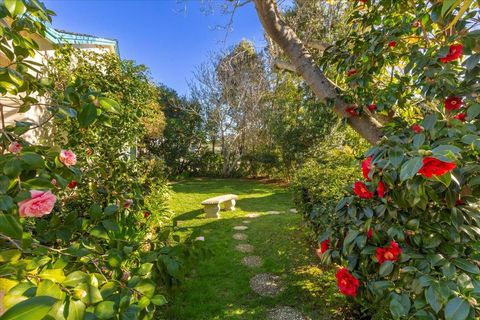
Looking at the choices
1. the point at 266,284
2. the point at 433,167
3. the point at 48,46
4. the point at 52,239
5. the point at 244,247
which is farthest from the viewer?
the point at 48,46

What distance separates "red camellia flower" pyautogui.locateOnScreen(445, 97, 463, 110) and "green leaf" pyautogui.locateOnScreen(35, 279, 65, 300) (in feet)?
7.32

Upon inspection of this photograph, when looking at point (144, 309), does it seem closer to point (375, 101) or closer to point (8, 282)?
point (8, 282)

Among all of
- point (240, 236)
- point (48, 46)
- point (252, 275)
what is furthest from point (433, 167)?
point (48, 46)

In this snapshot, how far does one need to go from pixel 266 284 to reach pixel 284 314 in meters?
0.65

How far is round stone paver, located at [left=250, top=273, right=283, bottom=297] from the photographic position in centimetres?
338

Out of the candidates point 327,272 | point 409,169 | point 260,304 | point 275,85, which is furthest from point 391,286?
point 275,85

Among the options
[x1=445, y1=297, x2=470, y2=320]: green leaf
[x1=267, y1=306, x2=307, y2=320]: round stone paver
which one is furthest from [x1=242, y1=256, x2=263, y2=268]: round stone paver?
[x1=445, y1=297, x2=470, y2=320]: green leaf

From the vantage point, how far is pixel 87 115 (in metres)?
1.16

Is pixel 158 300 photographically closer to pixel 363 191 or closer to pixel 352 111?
pixel 363 191

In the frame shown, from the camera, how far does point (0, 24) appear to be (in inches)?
41.7

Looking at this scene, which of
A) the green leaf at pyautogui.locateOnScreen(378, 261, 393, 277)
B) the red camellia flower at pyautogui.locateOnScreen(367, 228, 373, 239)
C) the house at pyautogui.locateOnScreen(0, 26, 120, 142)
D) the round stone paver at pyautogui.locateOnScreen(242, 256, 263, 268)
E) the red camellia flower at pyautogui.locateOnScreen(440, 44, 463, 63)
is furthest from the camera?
the house at pyautogui.locateOnScreen(0, 26, 120, 142)

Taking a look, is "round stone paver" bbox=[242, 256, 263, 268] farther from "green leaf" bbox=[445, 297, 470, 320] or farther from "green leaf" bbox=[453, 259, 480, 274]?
"green leaf" bbox=[445, 297, 470, 320]

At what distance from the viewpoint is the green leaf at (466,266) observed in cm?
116

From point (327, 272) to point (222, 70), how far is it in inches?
505
